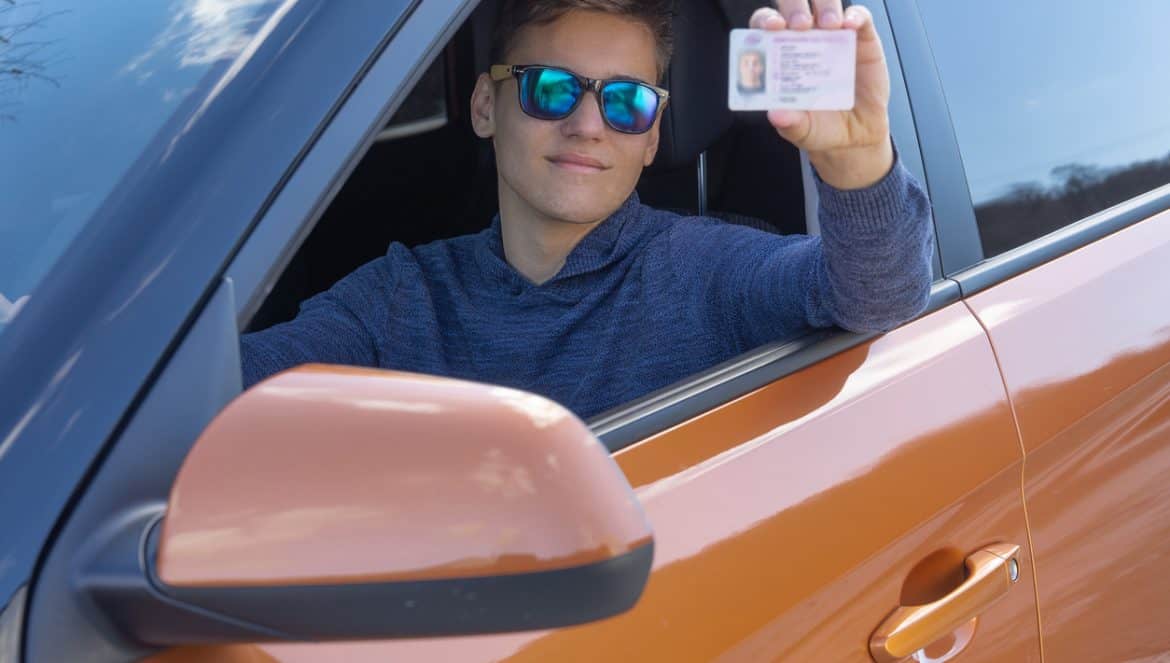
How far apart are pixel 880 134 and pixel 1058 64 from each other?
26.7 inches

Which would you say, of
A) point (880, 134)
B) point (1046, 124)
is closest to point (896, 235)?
point (880, 134)

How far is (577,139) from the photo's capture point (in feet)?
6.75

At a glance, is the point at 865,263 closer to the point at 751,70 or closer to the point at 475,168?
the point at 751,70

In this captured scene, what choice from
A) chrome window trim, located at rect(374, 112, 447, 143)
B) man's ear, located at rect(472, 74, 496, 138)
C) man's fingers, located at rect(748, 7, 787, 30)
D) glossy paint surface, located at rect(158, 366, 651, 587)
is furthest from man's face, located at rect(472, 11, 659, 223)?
glossy paint surface, located at rect(158, 366, 651, 587)

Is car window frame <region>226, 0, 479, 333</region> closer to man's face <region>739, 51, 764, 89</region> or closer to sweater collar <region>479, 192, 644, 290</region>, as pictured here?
man's face <region>739, 51, 764, 89</region>

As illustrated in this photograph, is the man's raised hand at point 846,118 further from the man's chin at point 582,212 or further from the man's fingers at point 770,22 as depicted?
the man's chin at point 582,212

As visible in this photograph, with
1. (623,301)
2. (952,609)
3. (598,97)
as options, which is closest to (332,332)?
(623,301)

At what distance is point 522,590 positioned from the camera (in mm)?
854

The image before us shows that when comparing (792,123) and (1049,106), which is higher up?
(792,123)

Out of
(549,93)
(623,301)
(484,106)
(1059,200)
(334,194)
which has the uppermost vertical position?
(334,194)

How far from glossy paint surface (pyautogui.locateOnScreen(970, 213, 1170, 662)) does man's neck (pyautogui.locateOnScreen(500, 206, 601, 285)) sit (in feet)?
2.37

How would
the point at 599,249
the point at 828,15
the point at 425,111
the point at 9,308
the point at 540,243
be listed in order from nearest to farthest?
1. the point at 9,308
2. the point at 828,15
3. the point at 599,249
4. the point at 540,243
5. the point at 425,111

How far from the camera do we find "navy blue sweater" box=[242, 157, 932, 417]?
1589 millimetres

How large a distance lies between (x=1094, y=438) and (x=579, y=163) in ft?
2.75
